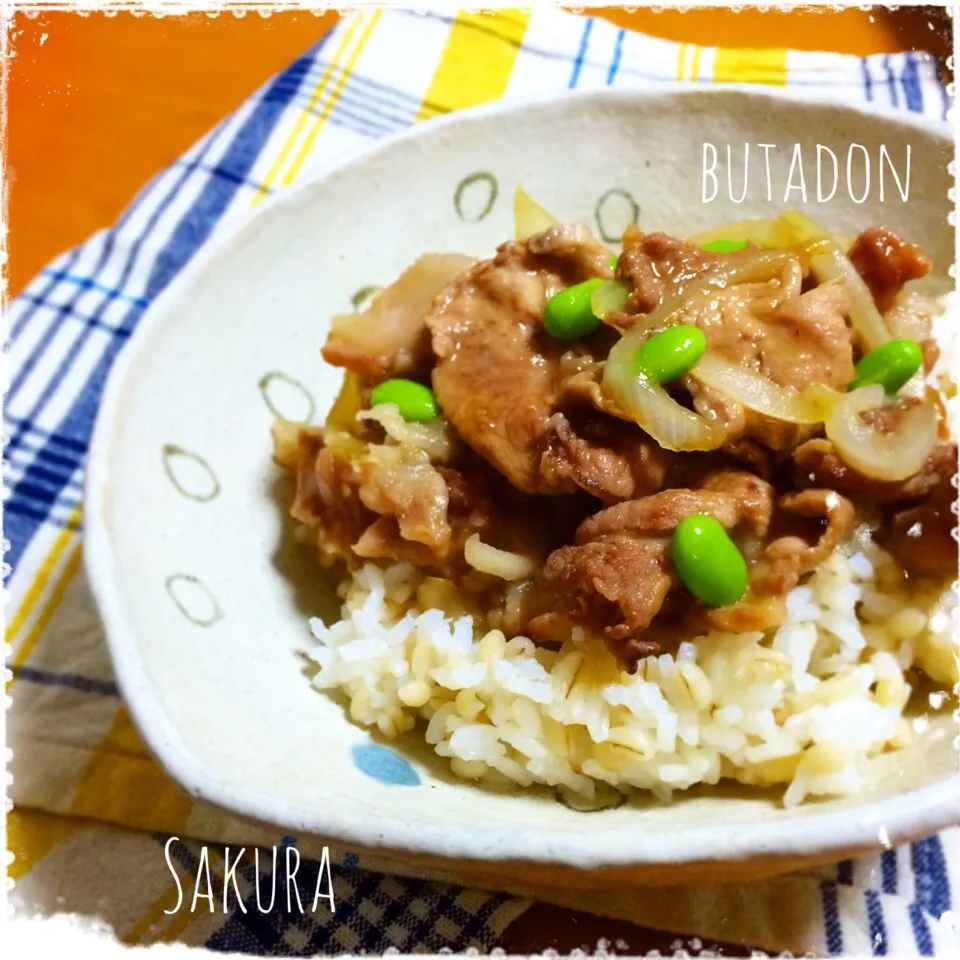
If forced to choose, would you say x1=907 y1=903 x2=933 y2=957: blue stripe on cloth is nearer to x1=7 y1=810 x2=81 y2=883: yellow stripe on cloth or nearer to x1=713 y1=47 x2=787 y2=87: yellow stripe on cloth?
x1=7 y1=810 x2=81 y2=883: yellow stripe on cloth

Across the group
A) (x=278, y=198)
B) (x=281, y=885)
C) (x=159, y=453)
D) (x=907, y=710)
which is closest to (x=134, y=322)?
(x=278, y=198)

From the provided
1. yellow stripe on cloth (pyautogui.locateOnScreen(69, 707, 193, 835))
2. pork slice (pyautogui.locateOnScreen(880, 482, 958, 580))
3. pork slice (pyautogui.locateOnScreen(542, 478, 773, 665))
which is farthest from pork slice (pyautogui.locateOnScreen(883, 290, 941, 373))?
yellow stripe on cloth (pyautogui.locateOnScreen(69, 707, 193, 835))

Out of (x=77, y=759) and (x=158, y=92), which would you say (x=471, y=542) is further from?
(x=158, y=92)

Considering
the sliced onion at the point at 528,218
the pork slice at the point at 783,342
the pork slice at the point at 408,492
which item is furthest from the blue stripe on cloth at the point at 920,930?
the sliced onion at the point at 528,218

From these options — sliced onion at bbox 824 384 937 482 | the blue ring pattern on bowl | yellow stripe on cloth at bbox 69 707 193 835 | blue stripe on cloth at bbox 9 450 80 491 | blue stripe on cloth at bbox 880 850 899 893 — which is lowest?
yellow stripe on cloth at bbox 69 707 193 835

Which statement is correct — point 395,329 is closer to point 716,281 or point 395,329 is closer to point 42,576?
point 716,281

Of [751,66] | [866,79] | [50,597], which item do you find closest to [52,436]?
[50,597]
